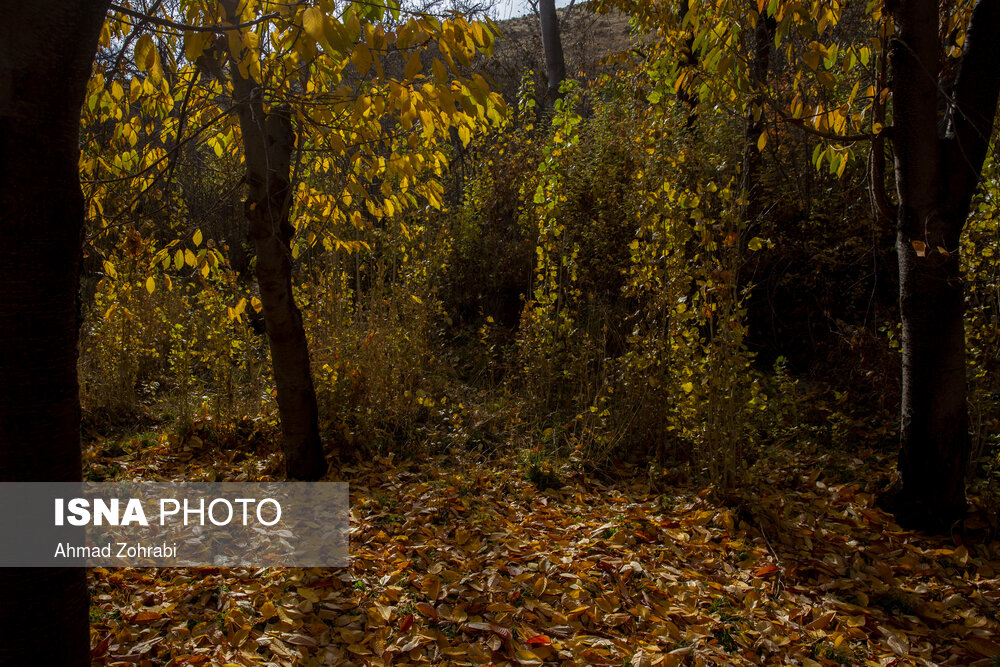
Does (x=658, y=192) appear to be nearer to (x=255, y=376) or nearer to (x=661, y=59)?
(x=661, y=59)

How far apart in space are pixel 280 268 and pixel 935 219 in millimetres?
3063

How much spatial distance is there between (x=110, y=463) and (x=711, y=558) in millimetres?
3369

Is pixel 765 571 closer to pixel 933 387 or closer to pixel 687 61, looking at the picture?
pixel 933 387

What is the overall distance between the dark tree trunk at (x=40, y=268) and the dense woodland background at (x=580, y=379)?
4.9 inches

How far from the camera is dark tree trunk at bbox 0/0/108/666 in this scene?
47.3 inches

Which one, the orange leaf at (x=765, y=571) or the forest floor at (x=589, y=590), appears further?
the orange leaf at (x=765, y=571)

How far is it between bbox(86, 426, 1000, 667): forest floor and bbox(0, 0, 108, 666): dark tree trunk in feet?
2.89

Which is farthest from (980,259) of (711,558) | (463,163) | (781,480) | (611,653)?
(463,163)

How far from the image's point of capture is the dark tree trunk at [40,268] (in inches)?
47.3

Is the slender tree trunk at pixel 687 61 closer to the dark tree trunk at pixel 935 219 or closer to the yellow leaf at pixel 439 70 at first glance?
the dark tree trunk at pixel 935 219

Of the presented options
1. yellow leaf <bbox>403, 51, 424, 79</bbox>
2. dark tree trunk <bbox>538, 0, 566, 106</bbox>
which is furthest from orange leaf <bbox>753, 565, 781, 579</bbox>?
dark tree trunk <bbox>538, 0, 566, 106</bbox>

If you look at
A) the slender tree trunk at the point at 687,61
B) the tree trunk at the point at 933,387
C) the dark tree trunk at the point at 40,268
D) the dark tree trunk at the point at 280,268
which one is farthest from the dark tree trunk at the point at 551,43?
the dark tree trunk at the point at 40,268

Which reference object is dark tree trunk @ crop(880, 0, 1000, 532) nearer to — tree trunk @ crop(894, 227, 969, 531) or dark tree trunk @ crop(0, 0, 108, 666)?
tree trunk @ crop(894, 227, 969, 531)

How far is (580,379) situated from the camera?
4.42 metres
